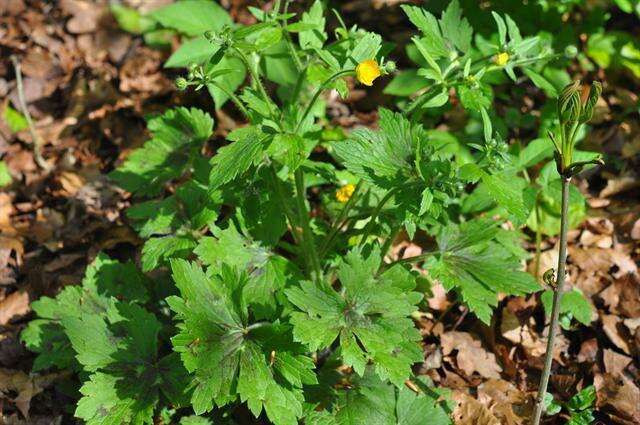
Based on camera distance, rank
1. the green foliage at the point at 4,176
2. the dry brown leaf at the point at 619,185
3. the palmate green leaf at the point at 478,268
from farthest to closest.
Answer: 1. the green foliage at the point at 4,176
2. the dry brown leaf at the point at 619,185
3. the palmate green leaf at the point at 478,268

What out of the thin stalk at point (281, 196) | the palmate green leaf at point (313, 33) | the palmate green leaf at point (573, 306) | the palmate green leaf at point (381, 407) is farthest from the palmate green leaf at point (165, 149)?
the palmate green leaf at point (573, 306)

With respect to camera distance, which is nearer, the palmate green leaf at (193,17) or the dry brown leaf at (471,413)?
the dry brown leaf at (471,413)

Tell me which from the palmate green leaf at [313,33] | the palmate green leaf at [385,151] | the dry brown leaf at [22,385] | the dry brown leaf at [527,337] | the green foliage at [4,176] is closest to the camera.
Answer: the palmate green leaf at [385,151]

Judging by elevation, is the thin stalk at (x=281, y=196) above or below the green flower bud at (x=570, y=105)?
below

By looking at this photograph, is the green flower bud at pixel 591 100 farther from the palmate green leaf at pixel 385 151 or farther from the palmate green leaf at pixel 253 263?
the palmate green leaf at pixel 253 263

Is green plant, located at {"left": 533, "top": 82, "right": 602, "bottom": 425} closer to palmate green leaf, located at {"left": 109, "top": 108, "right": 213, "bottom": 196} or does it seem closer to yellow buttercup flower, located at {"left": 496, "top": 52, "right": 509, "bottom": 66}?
yellow buttercup flower, located at {"left": 496, "top": 52, "right": 509, "bottom": 66}

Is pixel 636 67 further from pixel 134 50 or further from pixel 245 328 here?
pixel 134 50
